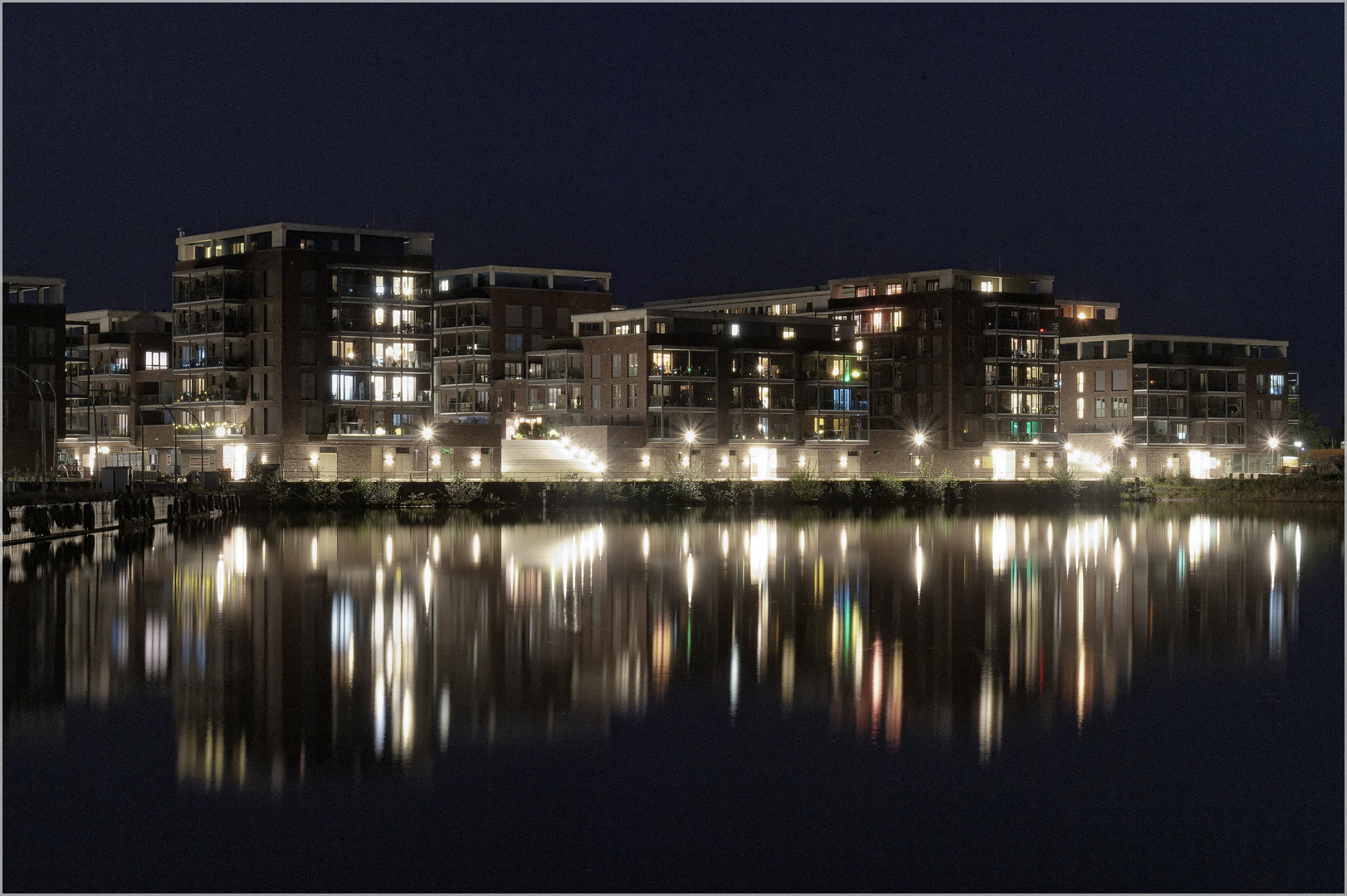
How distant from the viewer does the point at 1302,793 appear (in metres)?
17.3

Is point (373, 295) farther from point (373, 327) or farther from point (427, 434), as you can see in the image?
point (427, 434)

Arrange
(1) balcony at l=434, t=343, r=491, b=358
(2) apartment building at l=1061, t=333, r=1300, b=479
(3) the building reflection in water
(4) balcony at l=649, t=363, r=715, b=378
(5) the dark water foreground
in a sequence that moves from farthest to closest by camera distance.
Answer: (2) apartment building at l=1061, t=333, r=1300, b=479
(1) balcony at l=434, t=343, r=491, b=358
(4) balcony at l=649, t=363, r=715, b=378
(3) the building reflection in water
(5) the dark water foreground

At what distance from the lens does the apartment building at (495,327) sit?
415 ft

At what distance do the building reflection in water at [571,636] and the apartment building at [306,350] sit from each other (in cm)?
5351

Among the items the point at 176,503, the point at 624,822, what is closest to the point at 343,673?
the point at 624,822

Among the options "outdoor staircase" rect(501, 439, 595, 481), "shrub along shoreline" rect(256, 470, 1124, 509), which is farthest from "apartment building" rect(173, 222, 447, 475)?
"shrub along shoreline" rect(256, 470, 1124, 509)

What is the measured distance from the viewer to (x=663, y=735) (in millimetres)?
19391

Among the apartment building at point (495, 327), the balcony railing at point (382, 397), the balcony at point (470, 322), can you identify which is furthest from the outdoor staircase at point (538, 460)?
the balcony at point (470, 322)

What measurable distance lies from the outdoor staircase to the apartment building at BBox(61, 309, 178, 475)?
33866 millimetres

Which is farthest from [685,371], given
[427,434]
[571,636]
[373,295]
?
[571,636]

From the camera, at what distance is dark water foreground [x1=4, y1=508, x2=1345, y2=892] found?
47.1 feet

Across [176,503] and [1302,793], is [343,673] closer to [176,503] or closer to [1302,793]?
[1302,793]

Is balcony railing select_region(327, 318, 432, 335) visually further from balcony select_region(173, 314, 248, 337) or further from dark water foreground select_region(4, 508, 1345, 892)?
dark water foreground select_region(4, 508, 1345, 892)

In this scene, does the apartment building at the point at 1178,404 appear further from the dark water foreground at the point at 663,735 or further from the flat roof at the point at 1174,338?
the dark water foreground at the point at 663,735
